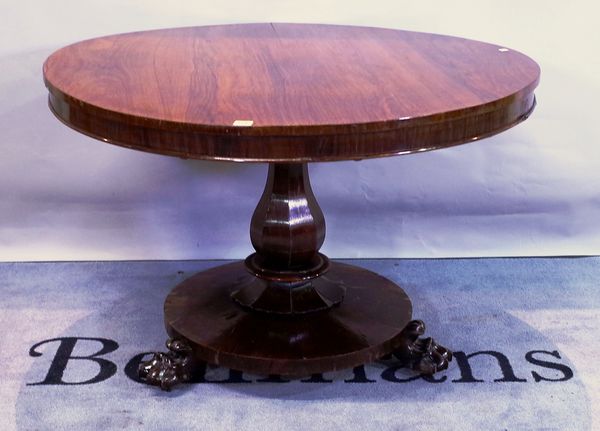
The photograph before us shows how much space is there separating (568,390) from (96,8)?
1453mm

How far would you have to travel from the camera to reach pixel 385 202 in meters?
2.58

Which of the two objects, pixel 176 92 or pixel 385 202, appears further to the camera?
pixel 385 202

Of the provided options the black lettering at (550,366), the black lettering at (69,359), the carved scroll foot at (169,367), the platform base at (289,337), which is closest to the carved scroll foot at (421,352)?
the platform base at (289,337)

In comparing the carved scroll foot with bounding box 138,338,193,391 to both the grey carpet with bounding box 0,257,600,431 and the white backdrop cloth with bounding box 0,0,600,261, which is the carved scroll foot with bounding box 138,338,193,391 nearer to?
the grey carpet with bounding box 0,257,600,431

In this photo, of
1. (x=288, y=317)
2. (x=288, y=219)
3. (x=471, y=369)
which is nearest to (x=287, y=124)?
(x=288, y=219)

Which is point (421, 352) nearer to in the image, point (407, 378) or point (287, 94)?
point (407, 378)

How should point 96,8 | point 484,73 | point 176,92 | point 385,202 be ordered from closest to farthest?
point 176,92, point 484,73, point 96,8, point 385,202

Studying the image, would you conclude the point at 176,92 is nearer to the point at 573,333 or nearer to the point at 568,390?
the point at 568,390

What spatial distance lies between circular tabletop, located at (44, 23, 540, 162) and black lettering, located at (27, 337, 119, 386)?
0.58 metres

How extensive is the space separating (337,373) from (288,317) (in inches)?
6.3

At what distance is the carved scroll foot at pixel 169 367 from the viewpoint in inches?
73.6

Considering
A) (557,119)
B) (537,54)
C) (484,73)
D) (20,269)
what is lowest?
(20,269)

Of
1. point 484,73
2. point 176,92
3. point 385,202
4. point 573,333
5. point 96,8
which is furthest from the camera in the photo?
point 385,202

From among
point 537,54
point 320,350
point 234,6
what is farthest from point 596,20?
point 320,350
